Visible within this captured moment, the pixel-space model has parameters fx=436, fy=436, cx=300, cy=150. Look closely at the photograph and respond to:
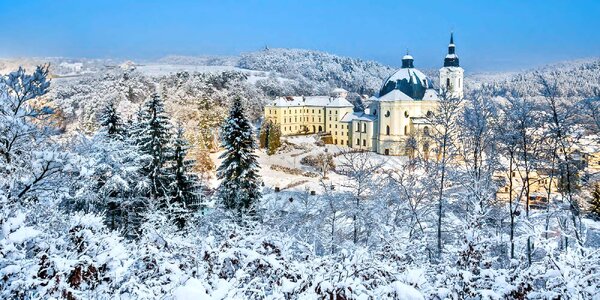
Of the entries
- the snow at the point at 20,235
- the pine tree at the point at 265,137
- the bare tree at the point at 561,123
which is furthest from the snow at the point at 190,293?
the pine tree at the point at 265,137

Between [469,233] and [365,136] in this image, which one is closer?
[469,233]

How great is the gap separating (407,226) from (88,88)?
95.5m

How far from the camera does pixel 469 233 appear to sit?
17.3ft

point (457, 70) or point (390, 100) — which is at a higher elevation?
point (457, 70)

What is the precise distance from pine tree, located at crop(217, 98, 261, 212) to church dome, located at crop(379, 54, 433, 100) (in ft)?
163

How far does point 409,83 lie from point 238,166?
51307 mm

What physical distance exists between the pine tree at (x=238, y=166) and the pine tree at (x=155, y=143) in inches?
108

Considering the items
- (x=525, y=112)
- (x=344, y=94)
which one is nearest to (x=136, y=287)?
(x=525, y=112)

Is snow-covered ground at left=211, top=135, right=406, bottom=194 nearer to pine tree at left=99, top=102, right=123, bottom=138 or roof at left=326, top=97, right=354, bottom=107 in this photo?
roof at left=326, top=97, right=354, bottom=107

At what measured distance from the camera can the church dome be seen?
65188mm

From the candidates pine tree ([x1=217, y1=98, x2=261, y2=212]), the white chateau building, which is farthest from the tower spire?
pine tree ([x1=217, y1=98, x2=261, y2=212])

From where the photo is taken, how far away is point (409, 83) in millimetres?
65500

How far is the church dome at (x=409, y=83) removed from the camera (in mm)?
65188

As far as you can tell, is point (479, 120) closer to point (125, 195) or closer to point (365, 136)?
point (125, 195)
